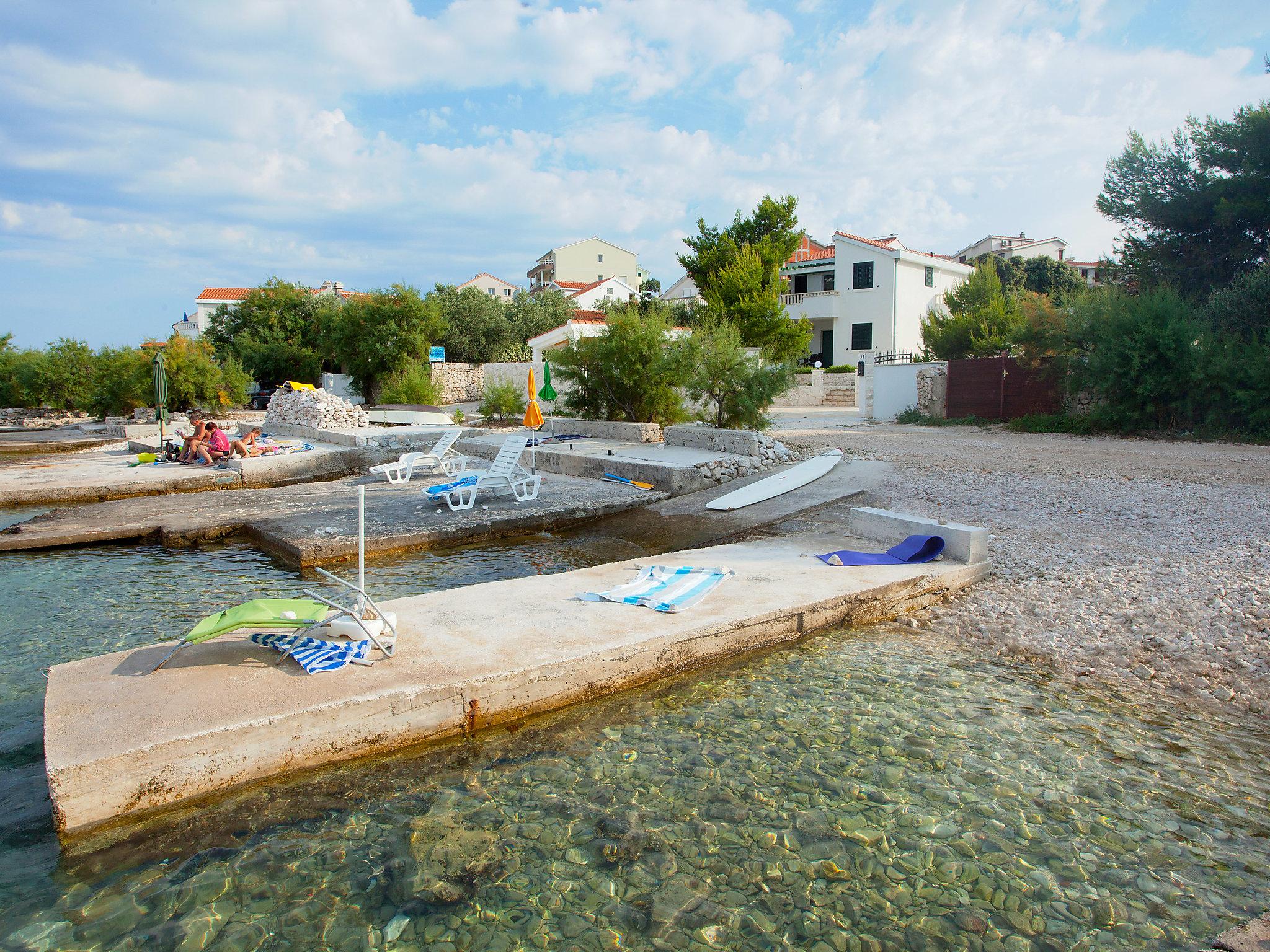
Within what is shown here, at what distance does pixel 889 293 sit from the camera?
3703 cm

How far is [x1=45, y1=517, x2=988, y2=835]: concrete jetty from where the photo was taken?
3217mm

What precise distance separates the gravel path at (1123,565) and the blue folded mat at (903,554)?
1.61ft

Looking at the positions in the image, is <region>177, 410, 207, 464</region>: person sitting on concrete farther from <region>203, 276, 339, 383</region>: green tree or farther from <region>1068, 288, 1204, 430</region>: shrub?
<region>203, 276, 339, 383</region>: green tree

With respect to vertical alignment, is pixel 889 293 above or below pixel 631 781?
above

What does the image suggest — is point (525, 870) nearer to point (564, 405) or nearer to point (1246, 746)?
point (1246, 746)

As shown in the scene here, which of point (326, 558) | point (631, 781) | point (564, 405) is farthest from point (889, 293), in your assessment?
point (631, 781)

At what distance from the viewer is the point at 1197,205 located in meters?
18.3

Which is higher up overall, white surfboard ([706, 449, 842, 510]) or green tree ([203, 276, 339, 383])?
green tree ([203, 276, 339, 383])

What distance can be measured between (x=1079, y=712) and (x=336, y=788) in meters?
3.94

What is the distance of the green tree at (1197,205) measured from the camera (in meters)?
17.5

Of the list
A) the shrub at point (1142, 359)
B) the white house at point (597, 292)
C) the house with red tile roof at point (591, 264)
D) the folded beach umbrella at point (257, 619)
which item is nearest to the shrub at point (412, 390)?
the shrub at point (1142, 359)

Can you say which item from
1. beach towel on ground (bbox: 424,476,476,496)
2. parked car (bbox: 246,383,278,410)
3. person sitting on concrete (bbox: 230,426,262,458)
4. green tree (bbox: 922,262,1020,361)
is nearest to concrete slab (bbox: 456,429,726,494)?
beach towel on ground (bbox: 424,476,476,496)

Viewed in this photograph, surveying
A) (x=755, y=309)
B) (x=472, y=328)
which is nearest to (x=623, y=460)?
(x=755, y=309)

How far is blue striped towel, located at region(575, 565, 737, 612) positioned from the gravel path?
1.66m
